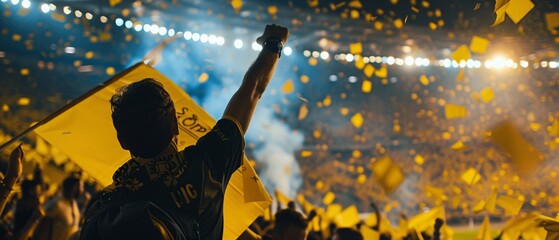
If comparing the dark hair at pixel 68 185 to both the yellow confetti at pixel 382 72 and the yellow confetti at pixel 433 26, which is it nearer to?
the yellow confetti at pixel 433 26

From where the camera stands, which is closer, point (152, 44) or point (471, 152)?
point (152, 44)

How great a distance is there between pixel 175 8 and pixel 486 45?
7.54 m

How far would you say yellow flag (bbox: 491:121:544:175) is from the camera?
4.94 m

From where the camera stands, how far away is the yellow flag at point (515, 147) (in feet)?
16.2

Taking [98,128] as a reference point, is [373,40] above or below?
above

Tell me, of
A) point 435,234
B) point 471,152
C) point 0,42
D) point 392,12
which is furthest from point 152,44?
point 435,234

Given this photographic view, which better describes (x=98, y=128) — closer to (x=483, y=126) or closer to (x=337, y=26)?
(x=337, y=26)

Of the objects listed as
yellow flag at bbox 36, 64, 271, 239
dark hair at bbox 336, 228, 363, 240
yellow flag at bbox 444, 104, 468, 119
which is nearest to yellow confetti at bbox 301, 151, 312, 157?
yellow flag at bbox 444, 104, 468, 119

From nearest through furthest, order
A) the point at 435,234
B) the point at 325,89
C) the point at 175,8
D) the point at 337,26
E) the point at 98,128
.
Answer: the point at 98,128, the point at 435,234, the point at 175,8, the point at 337,26, the point at 325,89

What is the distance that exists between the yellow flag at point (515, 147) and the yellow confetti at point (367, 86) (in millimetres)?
14457

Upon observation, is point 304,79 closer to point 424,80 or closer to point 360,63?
point 360,63

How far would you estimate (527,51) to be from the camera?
15.3 m

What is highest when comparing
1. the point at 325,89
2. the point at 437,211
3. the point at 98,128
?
the point at 325,89

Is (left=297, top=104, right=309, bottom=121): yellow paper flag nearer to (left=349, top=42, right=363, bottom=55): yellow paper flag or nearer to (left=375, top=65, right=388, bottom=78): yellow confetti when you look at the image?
(left=375, top=65, right=388, bottom=78): yellow confetti
